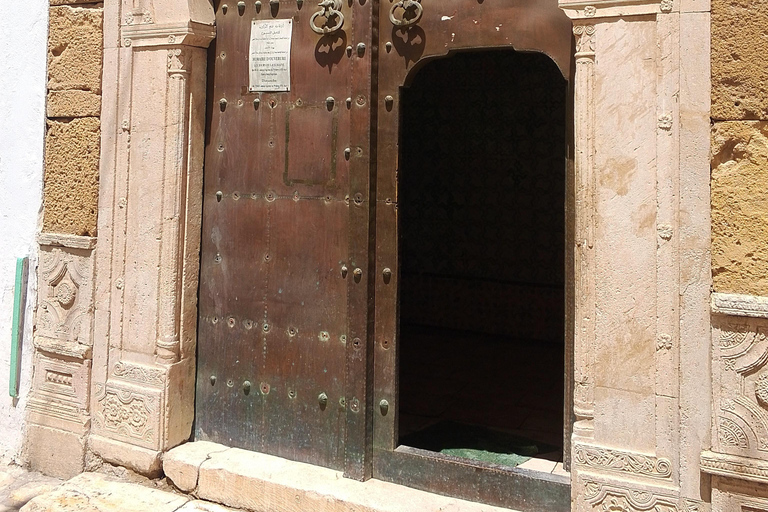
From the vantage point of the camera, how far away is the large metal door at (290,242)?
3123 millimetres

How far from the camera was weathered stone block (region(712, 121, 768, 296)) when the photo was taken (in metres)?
2.34

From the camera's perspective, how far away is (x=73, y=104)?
3584 millimetres

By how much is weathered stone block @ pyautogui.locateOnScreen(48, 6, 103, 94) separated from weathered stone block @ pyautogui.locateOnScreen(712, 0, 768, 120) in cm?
271

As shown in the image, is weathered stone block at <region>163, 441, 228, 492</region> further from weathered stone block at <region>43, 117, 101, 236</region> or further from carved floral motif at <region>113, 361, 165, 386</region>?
weathered stone block at <region>43, 117, 101, 236</region>

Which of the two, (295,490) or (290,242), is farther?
(290,242)

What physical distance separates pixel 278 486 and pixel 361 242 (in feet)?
3.53

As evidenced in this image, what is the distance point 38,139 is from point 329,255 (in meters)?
1.65

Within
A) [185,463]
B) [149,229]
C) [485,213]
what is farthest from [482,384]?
[149,229]

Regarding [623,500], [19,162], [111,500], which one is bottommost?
[111,500]

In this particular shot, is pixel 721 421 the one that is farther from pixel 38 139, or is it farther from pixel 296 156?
pixel 38 139

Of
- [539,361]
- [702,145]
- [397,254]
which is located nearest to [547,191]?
[539,361]

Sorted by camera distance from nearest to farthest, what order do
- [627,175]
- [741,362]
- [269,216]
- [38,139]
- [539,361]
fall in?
[741,362] → [627,175] → [269,216] → [38,139] → [539,361]

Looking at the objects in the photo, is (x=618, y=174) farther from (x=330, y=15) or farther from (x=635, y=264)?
(x=330, y=15)

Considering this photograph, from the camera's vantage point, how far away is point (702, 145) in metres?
Answer: 2.41
